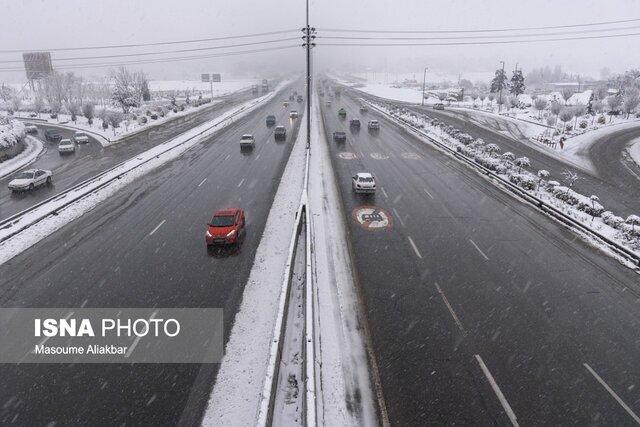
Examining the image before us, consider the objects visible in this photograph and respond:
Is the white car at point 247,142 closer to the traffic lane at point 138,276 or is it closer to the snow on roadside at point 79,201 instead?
the snow on roadside at point 79,201

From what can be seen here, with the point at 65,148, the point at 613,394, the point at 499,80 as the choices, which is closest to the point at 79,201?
the point at 65,148

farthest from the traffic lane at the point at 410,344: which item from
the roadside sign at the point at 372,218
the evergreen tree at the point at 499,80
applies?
the evergreen tree at the point at 499,80

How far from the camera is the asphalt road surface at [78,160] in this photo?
27.6 metres

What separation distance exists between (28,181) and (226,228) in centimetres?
2070

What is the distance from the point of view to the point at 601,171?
120 ft

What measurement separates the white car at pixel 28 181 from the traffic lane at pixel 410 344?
26.2m

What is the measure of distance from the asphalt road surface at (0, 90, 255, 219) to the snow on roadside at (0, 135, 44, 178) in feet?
2.55

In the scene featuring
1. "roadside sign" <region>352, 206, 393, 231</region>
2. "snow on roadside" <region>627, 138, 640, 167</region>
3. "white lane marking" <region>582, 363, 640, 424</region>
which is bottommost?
"white lane marking" <region>582, 363, 640, 424</region>

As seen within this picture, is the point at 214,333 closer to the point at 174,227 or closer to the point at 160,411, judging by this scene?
the point at 160,411

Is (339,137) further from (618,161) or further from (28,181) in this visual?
(28,181)

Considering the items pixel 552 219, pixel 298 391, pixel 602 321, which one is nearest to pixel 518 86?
pixel 552 219

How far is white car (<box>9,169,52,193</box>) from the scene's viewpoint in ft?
94.5

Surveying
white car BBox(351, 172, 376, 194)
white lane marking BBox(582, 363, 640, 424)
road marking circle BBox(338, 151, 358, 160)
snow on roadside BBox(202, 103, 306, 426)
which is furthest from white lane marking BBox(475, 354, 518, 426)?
road marking circle BBox(338, 151, 358, 160)

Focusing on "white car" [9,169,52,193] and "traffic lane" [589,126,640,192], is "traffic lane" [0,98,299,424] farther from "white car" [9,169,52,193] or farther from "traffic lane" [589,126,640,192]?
"traffic lane" [589,126,640,192]
